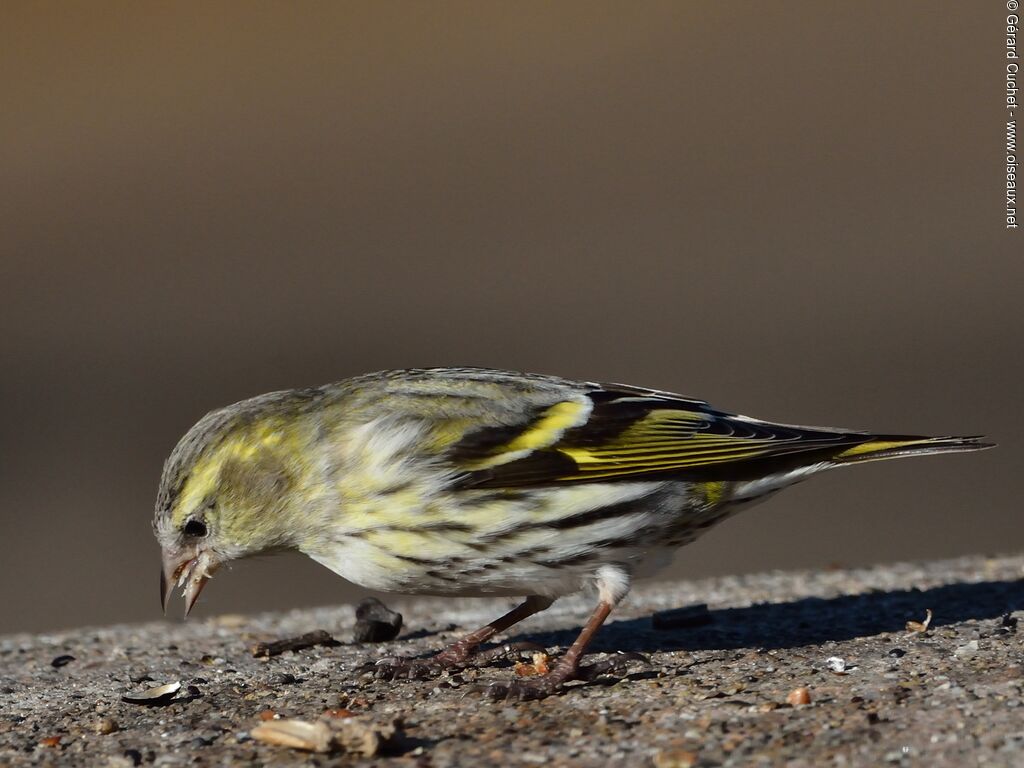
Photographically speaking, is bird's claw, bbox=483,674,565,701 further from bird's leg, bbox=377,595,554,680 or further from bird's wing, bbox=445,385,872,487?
bird's wing, bbox=445,385,872,487

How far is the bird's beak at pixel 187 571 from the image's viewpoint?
532 cm

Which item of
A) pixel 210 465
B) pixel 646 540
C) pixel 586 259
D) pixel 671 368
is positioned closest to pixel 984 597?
pixel 646 540

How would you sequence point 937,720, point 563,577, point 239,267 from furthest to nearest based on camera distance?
point 239,267
point 563,577
point 937,720

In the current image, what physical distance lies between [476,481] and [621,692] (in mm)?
818

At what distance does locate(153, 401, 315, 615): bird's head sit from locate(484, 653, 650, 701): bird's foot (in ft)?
3.05

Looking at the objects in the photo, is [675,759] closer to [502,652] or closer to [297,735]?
[297,735]

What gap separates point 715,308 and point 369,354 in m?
3.52

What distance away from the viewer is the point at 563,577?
507 centimetres

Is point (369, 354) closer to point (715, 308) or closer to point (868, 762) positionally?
point (715, 308)

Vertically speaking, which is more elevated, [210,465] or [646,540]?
[210,465]

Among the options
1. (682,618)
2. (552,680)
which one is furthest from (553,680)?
(682,618)

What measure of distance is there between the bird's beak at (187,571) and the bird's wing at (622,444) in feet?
3.09

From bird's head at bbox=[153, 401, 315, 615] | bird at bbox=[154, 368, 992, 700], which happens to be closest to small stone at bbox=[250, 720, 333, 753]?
bird at bbox=[154, 368, 992, 700]

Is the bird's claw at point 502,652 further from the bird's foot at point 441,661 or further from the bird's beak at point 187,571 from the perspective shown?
the bird's beak at point 187,571
